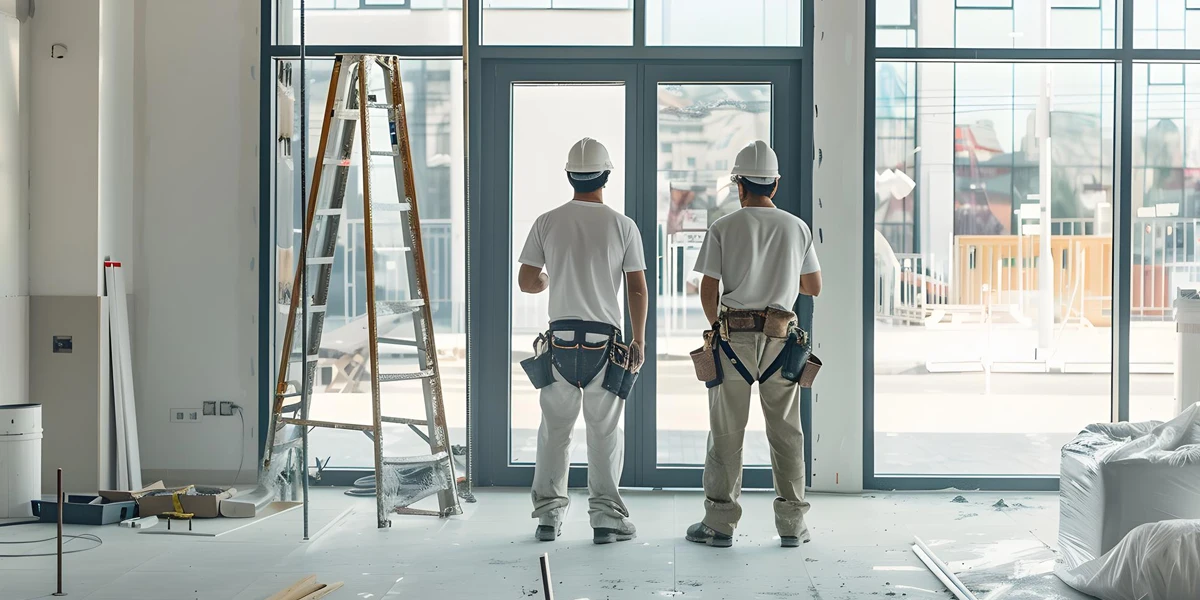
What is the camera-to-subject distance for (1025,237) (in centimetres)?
509

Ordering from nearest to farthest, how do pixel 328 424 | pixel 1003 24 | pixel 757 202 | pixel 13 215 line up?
pixel 757 202 → pixel 328 424 → pixel 13 215 → pixel 1003 24

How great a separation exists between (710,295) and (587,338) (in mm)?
517

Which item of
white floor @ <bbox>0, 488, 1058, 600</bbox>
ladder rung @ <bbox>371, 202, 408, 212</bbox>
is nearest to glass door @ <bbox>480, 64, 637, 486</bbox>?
white floor @ <bbox>0, 488, 1058, 600</bbox>

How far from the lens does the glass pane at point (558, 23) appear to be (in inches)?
199

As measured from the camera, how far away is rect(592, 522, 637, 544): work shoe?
159 inches

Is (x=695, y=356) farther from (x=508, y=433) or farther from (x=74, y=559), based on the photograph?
(x=74, y=559)

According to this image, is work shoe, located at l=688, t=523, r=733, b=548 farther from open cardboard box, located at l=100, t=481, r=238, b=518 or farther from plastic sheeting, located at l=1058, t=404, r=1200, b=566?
open cardboard box, located at l=100, t=481, r=238, b=518

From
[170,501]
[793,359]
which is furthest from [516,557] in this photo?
[170,501]

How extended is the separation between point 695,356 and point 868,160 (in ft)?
5.39

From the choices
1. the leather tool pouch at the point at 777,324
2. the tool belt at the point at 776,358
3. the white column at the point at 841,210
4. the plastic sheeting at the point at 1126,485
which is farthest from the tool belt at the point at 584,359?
the plastic sheeting at the point at 1126,485

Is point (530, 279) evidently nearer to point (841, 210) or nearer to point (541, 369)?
point (541, 369)

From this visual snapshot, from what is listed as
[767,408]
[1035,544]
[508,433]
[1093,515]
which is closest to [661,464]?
[508,433]

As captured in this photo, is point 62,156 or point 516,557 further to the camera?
point 62,156

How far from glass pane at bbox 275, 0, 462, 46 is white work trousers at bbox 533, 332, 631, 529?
1911 millimetres
